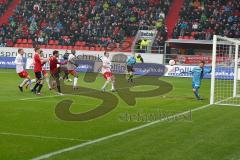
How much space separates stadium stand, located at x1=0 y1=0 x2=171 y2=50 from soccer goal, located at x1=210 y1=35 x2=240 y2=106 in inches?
595

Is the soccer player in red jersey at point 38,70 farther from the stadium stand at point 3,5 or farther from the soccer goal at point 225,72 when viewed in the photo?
the stadium stand at point 3,5

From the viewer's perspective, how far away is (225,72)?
32.6 m

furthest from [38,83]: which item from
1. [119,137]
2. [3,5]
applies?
[3,5]

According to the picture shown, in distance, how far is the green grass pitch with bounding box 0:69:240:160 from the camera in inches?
391

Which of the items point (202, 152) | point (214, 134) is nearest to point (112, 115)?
point (214, 134)

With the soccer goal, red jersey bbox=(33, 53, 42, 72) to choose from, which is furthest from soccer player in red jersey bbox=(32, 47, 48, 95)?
the soccer goal

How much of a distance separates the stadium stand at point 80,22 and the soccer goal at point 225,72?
15125 mm

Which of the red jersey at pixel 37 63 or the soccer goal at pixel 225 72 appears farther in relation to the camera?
the red jersey at pixel 37 63

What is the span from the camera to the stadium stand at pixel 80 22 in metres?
47.5

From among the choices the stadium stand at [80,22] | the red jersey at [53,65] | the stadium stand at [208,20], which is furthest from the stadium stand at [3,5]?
the red jersey at [53,65]

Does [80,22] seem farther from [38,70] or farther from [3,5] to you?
[38,70]

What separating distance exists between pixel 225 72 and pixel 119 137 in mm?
21843

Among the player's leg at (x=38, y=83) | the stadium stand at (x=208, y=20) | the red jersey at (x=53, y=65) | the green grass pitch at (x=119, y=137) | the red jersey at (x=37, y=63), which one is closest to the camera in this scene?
the green grass pitch at (x=119, y=137)

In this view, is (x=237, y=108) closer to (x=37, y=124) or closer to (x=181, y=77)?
(x=37, y=124)
